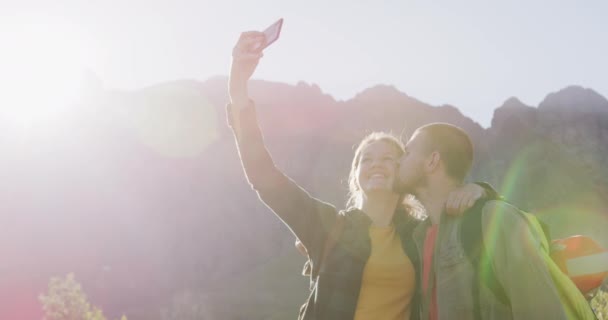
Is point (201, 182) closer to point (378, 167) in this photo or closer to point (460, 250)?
point (378, 167)

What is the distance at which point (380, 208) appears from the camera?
4.80 m

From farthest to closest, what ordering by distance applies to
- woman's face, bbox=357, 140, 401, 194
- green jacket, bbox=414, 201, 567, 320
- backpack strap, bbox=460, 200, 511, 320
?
woman's face, bbox=357, 140, 401, 194
backpack strap, bbox=460, 200, 511, 320
green jacket, bbox=414, 201, 567, 320

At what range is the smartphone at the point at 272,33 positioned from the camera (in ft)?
13.7

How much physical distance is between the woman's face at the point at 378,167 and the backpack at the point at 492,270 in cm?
128

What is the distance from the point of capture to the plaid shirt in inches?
168

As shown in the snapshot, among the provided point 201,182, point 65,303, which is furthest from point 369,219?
point 201,182

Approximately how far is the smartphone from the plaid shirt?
61cm

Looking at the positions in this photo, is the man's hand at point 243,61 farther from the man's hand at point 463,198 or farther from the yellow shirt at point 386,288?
the man's hand at point 463,198

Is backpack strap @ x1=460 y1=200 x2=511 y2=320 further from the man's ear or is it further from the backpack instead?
the man's ear

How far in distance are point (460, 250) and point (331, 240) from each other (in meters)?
1.24

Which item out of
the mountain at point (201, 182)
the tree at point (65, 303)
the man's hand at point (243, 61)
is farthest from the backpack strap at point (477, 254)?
the mountain at point (201, 182)

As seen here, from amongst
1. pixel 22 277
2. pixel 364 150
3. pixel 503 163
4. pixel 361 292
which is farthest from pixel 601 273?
pixel 22 277

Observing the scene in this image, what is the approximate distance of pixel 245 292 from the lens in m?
64.1

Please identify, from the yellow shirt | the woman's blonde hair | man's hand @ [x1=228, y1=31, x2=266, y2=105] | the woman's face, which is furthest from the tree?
the yellow shirt
